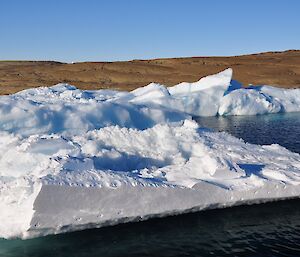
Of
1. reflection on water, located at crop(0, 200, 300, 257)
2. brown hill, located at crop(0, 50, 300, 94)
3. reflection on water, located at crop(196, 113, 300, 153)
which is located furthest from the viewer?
brown hill, located at crop(0, 50, 300, 94)

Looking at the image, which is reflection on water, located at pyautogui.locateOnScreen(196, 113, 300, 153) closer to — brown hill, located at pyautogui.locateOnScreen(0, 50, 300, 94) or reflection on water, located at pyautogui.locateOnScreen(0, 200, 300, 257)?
reflection on water, located at pyautogui.locateOnScreen(0, 200, 300, 257)

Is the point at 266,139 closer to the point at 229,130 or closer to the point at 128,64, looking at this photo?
the point at 229,130

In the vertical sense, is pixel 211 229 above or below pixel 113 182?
below

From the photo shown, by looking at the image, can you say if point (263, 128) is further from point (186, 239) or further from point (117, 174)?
point (186, 239)

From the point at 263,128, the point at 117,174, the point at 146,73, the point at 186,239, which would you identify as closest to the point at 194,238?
the point at 186,239

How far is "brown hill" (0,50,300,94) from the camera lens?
223 ft

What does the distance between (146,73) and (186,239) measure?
63.0m

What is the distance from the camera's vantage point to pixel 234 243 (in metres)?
12.1

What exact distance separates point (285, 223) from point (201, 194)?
2637 millimetres

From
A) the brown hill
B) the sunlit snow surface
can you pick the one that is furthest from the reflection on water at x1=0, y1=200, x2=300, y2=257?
the brown hill

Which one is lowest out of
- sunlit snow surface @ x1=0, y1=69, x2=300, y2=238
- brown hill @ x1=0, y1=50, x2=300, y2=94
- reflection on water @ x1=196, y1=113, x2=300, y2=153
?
reflection on water @ x1=196, y1=113, x2=300, y2=153

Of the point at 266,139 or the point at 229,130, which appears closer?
the point at 266,139

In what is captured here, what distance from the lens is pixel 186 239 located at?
487 inches

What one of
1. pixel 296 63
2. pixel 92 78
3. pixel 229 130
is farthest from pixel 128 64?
pixel 229 130
